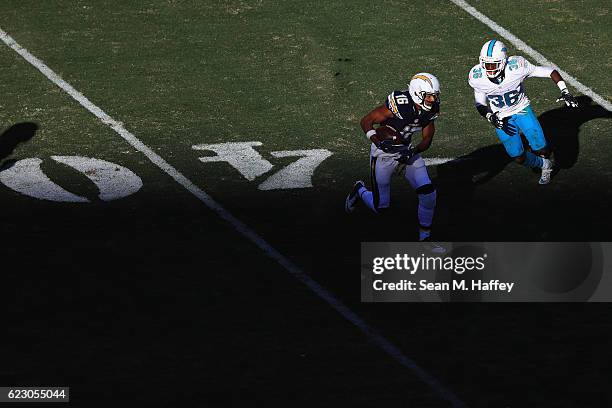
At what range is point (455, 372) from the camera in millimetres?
12484

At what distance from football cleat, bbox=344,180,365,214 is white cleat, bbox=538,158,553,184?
2.55 meters

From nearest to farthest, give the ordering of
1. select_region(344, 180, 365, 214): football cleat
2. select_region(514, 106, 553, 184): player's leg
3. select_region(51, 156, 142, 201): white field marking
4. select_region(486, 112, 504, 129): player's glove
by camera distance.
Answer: select_region(344, 180, 365, 214): football cleat → select_region(486, 112, 504, 129): player's glove → select_region(51, 156, 142, 201): white field marking → select_region(514, 106, 553, 184): player's leg

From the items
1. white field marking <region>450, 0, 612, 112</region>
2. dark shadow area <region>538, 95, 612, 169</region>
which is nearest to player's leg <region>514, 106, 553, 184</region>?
dark shadow area <region>538, 95, 612, 169</region>

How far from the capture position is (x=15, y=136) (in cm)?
1844

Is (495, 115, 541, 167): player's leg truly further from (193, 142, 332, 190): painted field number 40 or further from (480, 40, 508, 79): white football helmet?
(193, 142, 332, 190): painted field number 40

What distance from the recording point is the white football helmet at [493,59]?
55.2ft

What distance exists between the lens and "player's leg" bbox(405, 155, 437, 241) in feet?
49.0

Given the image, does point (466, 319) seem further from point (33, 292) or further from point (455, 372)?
point (33, 292)

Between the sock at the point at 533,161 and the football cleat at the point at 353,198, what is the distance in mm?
2458

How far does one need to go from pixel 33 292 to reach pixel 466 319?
15.3 feet

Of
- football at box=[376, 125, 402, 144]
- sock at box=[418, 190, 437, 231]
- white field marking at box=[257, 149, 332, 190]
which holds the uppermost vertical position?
football at box=[376, 125, 402, 144]

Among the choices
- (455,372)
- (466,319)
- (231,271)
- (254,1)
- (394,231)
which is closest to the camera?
(455,372)

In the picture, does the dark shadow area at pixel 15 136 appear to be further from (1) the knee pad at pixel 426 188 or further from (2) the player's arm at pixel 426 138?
(1) the knee pad at pixel 426 188

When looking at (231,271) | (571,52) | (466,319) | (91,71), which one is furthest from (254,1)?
(466,319)
